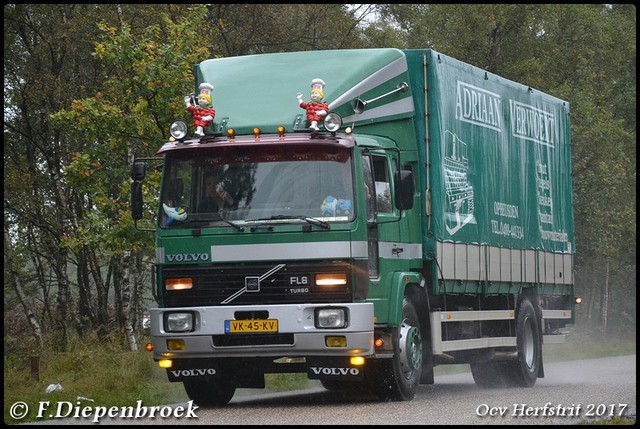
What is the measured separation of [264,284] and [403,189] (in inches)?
74.5

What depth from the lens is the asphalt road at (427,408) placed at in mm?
13133

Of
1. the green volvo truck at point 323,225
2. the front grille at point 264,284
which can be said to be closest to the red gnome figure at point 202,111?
the green volvo truck at point 323,225

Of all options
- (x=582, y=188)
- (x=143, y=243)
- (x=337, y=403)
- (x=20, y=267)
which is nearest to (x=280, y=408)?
(x=337, y=403)

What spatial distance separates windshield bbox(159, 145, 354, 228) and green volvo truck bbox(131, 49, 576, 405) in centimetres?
2

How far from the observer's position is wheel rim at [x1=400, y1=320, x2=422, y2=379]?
50.9 feet

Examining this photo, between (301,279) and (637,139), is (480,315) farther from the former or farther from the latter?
(637,139)

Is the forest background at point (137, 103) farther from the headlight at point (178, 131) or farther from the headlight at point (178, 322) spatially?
the headlight at point (178, 322)

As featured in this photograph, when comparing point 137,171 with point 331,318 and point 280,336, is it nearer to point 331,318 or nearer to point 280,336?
point 280,336

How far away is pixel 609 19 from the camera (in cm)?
4872

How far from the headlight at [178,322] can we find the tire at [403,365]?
6.99ft

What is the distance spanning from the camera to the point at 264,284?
1455cm

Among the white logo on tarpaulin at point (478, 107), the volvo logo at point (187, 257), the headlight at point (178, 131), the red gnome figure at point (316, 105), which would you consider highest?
the white logo on tarpaulin at point (478, 107)

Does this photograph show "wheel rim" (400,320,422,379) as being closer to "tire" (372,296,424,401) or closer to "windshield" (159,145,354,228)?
"tire" (372,296,424,401)

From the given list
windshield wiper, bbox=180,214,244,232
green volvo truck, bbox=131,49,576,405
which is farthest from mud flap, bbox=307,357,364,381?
windshield wiper, bbox=180,214,244,232
